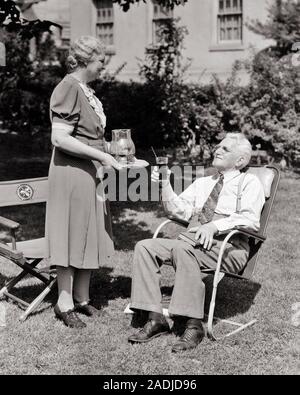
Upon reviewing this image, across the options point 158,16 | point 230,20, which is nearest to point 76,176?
point 230,20

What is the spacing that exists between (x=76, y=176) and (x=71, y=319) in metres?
1.09

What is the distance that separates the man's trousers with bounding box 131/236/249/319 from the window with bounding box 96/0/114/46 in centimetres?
1744

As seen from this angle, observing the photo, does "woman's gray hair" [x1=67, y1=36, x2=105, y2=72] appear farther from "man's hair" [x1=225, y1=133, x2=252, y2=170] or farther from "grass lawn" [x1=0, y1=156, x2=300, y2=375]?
"grass lawn" [x1=0, y1=156, x2=300, y2=375]

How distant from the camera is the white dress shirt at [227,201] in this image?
4.59 metres

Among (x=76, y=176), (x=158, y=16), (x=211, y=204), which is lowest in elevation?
(x=211, y=204)

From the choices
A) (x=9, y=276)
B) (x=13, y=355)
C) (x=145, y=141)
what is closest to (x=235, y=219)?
(x=13, y=355)

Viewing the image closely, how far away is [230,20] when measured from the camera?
18.6 metres

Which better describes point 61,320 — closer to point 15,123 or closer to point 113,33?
point 15,123

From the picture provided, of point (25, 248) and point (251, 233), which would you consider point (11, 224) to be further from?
point (251, 233)

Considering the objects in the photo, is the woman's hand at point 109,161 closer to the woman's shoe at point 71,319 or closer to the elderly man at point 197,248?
the elderly man at point 197,248

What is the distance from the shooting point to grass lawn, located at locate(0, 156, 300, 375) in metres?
3.93

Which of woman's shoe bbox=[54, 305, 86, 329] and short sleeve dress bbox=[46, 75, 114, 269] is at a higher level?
short sleeve dress bbox=[46, 75, 114, 269]

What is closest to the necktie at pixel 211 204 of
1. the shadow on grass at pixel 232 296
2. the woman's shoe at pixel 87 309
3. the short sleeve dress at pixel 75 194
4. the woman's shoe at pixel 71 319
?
the shadow on grass at pixel 232 296

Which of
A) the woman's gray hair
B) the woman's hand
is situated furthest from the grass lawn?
the woman's gray hair
